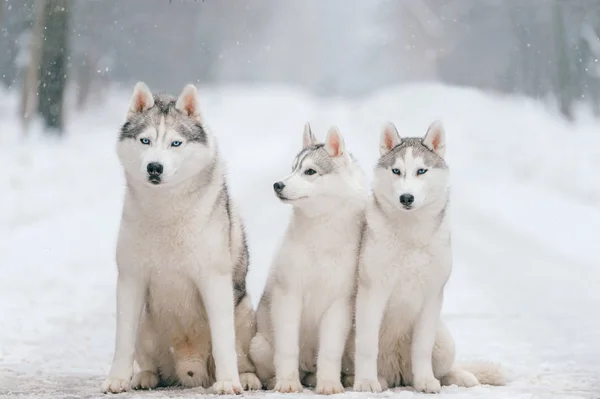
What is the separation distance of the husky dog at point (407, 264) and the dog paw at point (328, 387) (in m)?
0.10

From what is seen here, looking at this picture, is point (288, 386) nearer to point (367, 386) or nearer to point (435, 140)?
point (367, 386)

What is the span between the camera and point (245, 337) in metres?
4.76

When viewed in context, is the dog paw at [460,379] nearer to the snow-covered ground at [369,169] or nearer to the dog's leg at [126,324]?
the snow-covered ground at [369,169]

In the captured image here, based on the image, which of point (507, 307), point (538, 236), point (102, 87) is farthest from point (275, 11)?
point (507, 307)

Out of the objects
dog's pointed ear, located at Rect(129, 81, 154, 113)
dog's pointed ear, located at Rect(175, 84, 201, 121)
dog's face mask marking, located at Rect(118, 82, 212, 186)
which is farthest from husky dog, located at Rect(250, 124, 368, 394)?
dog's pointed ear, located at Rect(129, 81, 154, 113)

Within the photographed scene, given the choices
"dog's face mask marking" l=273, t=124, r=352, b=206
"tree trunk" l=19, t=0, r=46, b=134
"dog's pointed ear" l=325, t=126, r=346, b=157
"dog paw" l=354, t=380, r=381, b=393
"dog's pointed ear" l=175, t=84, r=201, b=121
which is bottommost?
"dog paw" l=354, t=380, r=381, b=393

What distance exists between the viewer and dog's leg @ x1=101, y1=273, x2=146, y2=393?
4340 mm

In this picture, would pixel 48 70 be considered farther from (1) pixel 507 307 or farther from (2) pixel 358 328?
(2) pixel 358 328

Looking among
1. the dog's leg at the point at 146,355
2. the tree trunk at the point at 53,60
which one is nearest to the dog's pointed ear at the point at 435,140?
the dog's leg at the point at 146,355

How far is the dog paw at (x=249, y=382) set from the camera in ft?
14.8

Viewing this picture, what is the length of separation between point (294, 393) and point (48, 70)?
33.0 ft

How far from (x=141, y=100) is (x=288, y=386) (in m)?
1.78

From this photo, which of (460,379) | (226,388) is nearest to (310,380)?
(226,388)

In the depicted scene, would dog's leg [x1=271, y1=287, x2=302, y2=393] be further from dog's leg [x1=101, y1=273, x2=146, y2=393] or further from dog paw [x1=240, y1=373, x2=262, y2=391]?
dog's leg [x1=101, y1=273, x2=146, y2=393]
